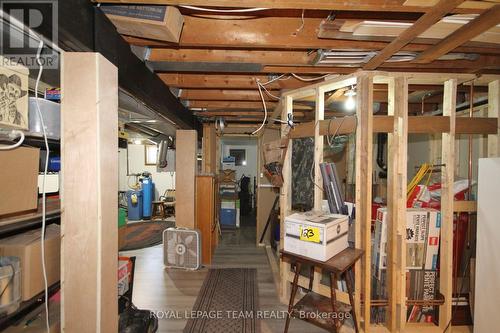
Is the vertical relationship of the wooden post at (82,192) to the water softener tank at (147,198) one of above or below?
above

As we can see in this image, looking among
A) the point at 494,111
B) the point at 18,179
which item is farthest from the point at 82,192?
the point at 494,111

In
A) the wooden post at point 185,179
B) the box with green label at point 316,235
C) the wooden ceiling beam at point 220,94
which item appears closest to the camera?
the box with green label at point 316,235

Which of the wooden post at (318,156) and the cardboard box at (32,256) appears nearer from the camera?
the cardboard box at (32,256)

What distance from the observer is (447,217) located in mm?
2062

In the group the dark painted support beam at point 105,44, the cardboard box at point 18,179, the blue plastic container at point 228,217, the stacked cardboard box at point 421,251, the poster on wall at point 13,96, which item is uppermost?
the dark painted support beam at point 105,44

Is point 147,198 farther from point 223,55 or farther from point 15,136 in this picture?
point 15,136

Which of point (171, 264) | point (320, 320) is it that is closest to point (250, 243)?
point (171, 264)

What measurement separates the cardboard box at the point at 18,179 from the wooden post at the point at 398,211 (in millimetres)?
Result: 2504

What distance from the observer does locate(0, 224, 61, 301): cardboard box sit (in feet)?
3.73

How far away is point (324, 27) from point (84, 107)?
146 cm

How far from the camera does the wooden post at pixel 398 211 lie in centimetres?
202

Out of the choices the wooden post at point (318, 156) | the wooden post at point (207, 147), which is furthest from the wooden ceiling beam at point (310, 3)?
the wooden post at point (207, 147)

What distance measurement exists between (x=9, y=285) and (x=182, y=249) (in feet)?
7.86

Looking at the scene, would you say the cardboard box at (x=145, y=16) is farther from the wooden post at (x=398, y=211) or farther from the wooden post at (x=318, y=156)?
the wooden post at (x=398, y=211)
